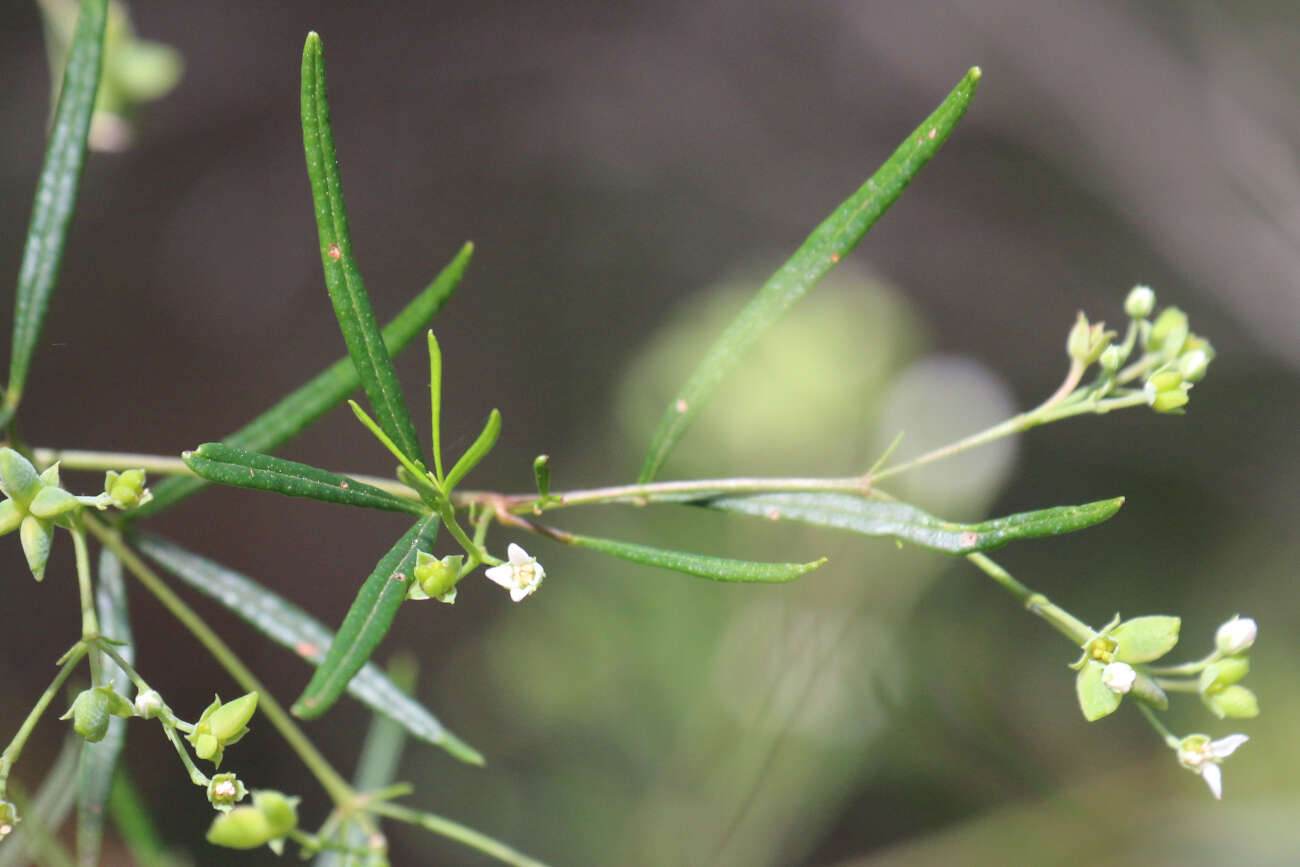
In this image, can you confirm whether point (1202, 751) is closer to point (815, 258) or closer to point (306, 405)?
point (815, 258)

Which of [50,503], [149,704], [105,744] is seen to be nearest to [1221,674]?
[149,704]

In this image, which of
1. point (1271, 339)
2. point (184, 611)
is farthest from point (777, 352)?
point (184, 611)

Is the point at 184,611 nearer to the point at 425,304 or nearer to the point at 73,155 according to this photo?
the point at 425,304

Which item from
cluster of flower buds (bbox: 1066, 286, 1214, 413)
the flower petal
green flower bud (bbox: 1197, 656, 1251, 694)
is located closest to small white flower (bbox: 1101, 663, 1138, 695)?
green flower bud (bbox: 1197, 656, 1251, 694)

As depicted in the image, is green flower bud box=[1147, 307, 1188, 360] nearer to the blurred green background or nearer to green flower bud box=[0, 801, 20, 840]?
green flower bud box=[0, 801, 20, 840]

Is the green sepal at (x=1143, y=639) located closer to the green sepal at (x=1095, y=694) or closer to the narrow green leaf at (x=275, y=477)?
the green sepal at (x=1095, y=694)
